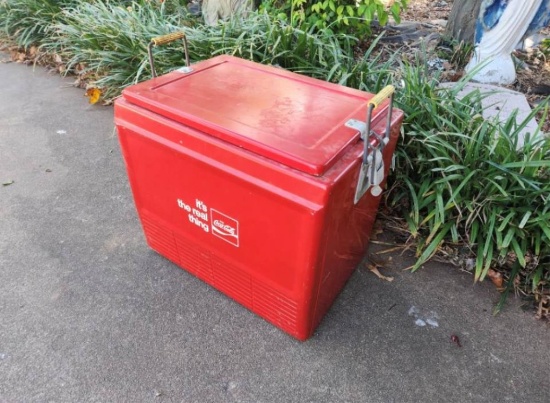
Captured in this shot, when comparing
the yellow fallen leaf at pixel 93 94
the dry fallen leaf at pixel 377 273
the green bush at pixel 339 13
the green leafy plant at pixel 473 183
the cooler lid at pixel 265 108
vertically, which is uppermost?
the cooler lid at pixel 265 108

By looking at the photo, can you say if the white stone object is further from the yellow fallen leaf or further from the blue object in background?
the yellow fallen leaf

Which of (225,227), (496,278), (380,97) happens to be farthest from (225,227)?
(496,278)

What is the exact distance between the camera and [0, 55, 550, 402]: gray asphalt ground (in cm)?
150

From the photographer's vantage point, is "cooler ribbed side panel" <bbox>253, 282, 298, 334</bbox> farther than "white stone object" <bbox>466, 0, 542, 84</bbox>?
No

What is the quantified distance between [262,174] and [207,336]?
2.67 feet

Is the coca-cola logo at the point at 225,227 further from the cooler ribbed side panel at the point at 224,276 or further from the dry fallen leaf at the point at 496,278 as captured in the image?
the dry fallen leaf at the point at 496,278

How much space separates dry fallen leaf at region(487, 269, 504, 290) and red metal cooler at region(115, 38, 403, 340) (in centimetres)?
65

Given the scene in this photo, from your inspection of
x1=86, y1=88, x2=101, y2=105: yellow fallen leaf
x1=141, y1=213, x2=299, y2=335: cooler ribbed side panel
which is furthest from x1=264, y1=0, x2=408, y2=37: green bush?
x1=141, y1=213, x2=299, y2=335: cooler ribbed side panel

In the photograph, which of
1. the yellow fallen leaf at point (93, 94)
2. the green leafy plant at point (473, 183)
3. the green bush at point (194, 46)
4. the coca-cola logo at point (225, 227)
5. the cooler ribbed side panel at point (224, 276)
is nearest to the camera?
the coca-cola logo at point (225, 227)

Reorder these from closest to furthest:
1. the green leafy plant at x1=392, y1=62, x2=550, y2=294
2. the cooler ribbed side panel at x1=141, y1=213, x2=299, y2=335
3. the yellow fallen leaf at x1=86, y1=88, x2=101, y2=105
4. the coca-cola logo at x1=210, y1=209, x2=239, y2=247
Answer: the coca-cola logo at x1=210, y1=209, x2=239, y2=247, the cooler ribbed side panel at x1=141, y1=213, x2=299, y2=335, the green leafy plant at x1=392, y1=62, x2=550, y2=294, the yellow fallen leaf at x1=86, y1=88, x2=101, y2=105

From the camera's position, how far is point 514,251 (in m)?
1.82

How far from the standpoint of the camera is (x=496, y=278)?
190 cm

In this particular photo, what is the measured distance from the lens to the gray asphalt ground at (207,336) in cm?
150

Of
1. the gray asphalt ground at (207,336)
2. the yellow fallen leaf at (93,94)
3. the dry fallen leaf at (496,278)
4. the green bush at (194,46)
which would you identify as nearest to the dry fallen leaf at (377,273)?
the gray asphalt ground at (207,336)
